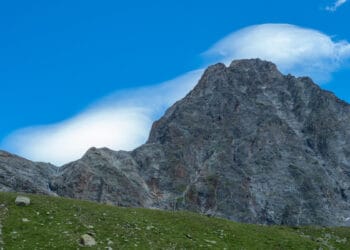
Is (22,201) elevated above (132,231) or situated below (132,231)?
above

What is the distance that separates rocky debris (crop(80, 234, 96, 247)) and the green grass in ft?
1.82

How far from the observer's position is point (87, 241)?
42531mm

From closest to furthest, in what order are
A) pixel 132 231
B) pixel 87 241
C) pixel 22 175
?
pixel 87 241 → pixel 132 231 → pixel 22 175

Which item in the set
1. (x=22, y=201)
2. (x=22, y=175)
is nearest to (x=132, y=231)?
(x=22, y=201)

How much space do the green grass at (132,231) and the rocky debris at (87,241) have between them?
556 millimetres

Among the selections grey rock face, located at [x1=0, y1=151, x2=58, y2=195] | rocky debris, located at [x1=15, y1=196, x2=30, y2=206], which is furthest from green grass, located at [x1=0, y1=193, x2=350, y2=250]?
grey rock face, located at [x1=0, y1=151, x2=58, y2=195]

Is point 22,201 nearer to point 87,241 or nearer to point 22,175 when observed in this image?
point 87,241

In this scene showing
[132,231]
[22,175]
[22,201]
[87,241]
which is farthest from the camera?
[22,175]

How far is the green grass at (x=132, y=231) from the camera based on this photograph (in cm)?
4312

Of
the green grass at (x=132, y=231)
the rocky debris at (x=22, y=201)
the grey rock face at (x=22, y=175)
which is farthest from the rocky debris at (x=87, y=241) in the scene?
the grey rock face at (x=22, y=175)

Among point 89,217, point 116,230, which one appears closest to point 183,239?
point 116,230

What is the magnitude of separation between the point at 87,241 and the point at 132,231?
5526mm

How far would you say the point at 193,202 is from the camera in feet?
620

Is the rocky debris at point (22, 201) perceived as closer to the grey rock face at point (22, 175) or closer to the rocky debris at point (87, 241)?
the rocky debris at point (87, 241)
